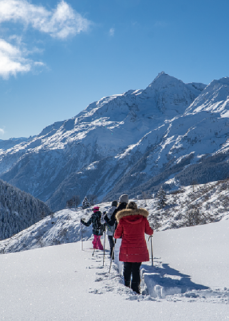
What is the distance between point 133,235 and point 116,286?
4.11ft

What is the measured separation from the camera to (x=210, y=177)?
17912cm

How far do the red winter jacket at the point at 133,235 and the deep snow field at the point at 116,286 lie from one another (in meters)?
0.71

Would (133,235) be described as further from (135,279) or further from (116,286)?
(116,286)

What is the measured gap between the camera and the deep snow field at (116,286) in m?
3.72

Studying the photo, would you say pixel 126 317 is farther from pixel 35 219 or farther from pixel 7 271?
pixel 35 219

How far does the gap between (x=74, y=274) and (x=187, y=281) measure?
10.4ft

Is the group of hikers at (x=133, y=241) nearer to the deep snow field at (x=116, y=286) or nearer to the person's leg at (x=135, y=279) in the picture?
the person's leg at (x=135, y=279)

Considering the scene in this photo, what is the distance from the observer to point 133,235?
5.74 m

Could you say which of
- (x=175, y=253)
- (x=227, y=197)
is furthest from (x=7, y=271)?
(x=227, y=197)

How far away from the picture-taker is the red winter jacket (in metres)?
5.69

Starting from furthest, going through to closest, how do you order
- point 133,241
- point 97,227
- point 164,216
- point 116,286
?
1. point 164,216
2. point 97,227
3. point 133,241
4. point 116,286

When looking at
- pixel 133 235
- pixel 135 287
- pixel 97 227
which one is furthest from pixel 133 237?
pixel 97 227

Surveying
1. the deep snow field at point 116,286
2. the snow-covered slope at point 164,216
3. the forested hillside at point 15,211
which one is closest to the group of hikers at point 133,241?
the deep snow field at point 116,286

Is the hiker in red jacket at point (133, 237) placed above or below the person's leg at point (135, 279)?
above
